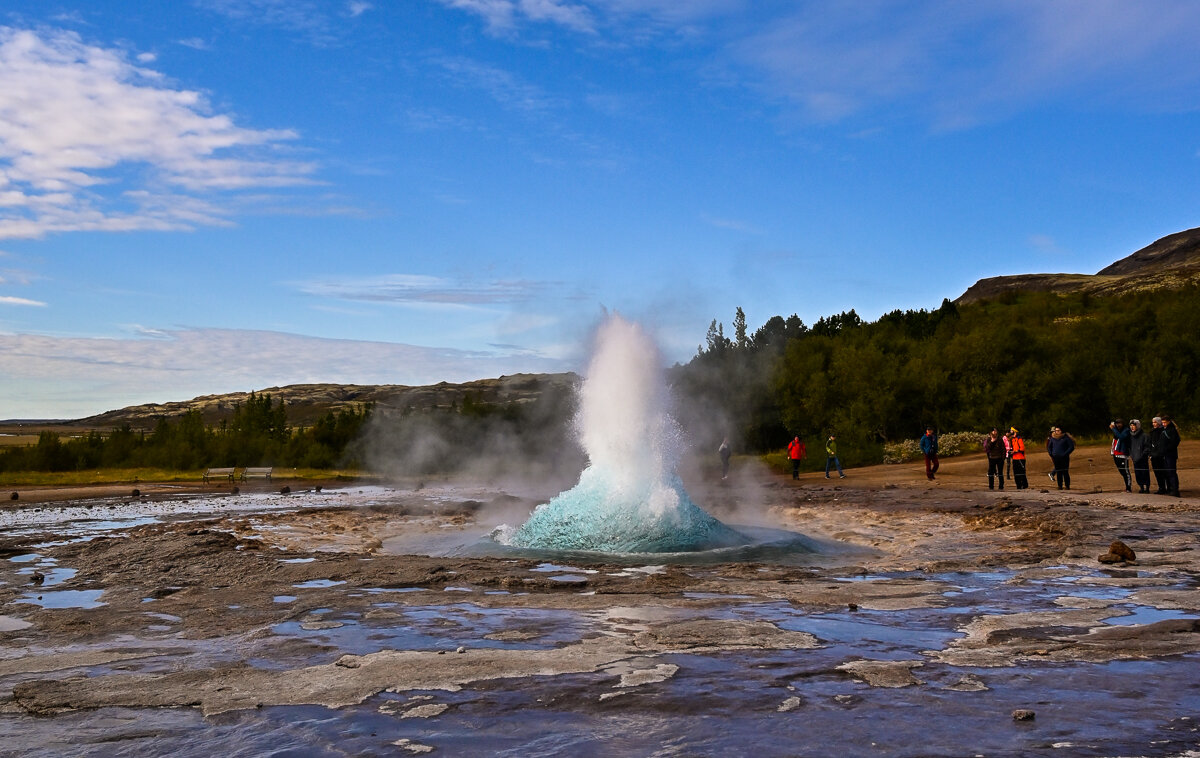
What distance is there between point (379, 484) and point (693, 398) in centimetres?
2147

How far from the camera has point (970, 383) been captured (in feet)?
182

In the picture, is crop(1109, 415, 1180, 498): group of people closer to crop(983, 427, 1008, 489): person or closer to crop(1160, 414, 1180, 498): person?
crop(1160, 414, 1180, 498): person

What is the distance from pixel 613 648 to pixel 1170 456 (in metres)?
19.0

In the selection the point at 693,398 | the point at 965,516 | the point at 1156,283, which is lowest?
the point at 965,516

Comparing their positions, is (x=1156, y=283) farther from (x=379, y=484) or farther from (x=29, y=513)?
(x=29, y=513)

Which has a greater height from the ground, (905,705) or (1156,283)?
(1156,283)

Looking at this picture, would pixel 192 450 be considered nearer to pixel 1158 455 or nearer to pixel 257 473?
pixel 257 473

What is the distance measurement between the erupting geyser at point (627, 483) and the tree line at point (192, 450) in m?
48.8

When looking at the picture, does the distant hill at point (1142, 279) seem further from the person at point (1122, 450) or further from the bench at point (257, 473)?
the bench at point (257, 473)

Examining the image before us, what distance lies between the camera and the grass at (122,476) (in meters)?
48.7

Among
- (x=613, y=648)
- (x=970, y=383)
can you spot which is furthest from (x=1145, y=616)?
(x=970, y=383)

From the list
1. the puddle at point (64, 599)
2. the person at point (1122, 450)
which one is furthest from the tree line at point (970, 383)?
the puddle at point (64, 599)

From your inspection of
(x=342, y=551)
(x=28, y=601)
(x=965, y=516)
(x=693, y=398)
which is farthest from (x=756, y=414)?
(x=28, y=601)

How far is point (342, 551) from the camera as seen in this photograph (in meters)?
16.6
